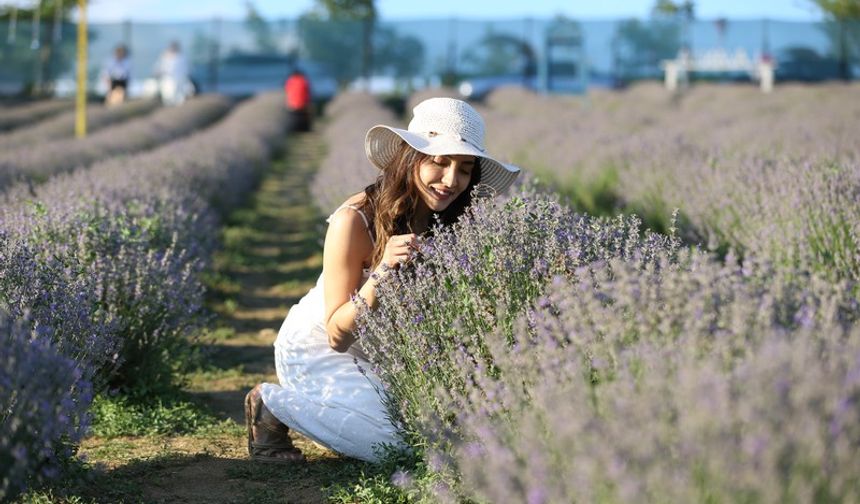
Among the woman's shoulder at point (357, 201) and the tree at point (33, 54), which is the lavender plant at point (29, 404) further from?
the tree at point (33, 54)

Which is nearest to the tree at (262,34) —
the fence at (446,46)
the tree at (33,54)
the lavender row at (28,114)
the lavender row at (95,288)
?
the fence at (446,46)

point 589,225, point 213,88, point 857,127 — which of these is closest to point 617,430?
point 589,225

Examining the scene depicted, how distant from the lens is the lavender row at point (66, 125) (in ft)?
40.6

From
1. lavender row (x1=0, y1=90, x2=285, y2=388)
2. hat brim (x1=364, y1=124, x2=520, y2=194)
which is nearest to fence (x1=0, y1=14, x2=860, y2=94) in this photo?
lavender row (x1=0, y1=90, x2=285, y2=388)

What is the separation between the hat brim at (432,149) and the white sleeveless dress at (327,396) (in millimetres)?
272

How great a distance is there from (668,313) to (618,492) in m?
0.60

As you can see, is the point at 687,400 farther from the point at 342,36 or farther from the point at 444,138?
the point at 342,36

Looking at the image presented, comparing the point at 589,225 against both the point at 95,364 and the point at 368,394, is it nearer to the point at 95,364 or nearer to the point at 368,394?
the point at 368,394

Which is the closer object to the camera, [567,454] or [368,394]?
[567,454]

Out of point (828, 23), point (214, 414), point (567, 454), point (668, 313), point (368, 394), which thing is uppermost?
point (828, 23)

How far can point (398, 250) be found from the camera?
3129 mm

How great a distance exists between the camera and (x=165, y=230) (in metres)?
5.17

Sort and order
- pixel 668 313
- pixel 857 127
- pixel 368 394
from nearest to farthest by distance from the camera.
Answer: pixel 668 313
pixel 368 394
pixel 857 127

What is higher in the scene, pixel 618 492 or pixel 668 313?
pixel 668 313
